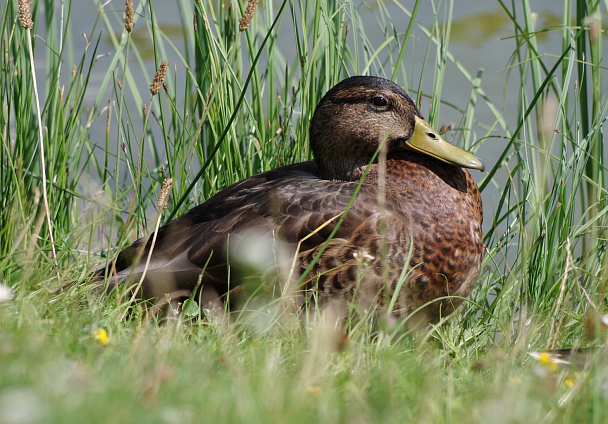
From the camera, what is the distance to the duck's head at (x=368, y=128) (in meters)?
4.14

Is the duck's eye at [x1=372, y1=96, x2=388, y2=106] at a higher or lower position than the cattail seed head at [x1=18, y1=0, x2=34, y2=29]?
lower

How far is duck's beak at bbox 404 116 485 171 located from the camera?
4098mm

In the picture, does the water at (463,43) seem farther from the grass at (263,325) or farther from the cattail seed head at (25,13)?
the cattail seed head at (25,13)

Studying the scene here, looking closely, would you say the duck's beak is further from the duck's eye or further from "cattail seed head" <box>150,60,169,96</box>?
"cattail seed head" <box>150,60,169,96</box>

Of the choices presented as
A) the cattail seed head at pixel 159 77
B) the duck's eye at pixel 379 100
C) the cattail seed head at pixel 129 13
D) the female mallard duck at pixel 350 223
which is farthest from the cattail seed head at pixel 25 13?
the duck's eye at pixel 379 100

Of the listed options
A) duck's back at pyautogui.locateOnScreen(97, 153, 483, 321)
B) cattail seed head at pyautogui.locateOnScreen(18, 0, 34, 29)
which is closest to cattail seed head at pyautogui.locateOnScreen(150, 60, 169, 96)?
cattail seed head at pyautogui.locateOnScreen(18, 0, 34, 29)

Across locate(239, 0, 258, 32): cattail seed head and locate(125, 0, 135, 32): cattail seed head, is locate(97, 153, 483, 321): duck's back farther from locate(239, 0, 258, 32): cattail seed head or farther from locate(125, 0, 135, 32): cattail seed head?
locate(125, 0, 135, 32): cattail seed head

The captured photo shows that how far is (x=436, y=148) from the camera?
412 cm

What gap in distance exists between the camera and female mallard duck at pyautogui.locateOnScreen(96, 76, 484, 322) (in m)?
3.73

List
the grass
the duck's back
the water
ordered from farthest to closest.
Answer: the water → the duck's back → the grass

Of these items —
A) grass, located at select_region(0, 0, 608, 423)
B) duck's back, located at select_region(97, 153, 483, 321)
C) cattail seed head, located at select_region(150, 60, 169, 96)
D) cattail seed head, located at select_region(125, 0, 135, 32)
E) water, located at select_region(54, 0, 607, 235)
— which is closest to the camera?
grass, located at select_region(0, 0, 608, 423)

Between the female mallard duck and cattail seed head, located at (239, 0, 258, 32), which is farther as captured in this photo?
the female mallard duck

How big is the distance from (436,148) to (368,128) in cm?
32

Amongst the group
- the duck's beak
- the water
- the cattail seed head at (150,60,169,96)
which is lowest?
the water
